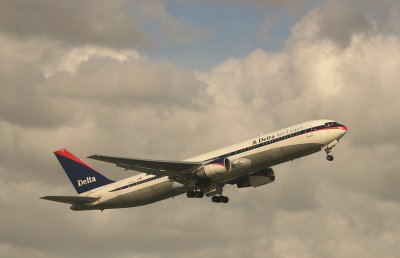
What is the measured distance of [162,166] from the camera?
81.8 metres

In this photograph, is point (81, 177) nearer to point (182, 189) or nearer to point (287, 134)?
point (182, 189)

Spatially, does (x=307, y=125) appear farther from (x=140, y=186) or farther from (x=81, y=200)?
(x=81, y=200)

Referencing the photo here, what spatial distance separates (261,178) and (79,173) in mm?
19712

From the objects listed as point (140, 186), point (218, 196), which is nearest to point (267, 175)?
point (218, 196)

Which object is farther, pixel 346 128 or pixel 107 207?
pixel 107 207

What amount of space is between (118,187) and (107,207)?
2663 mm

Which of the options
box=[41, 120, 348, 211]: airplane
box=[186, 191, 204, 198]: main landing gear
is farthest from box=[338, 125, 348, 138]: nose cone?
box=[186, 191, 204, 198]: main landing gear

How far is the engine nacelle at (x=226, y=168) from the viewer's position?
79.4 metres

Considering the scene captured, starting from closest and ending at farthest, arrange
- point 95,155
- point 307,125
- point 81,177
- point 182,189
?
point 95,155, point 307,125, point 182,189, point 81,177

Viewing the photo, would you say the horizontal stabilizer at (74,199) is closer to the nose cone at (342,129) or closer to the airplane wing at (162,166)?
the airplane wing at (162,166)

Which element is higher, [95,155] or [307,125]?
[307,125]

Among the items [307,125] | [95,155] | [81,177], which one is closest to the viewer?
[95,155]

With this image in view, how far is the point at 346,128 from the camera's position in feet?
265

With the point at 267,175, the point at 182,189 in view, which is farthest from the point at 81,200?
the point at 267,175
